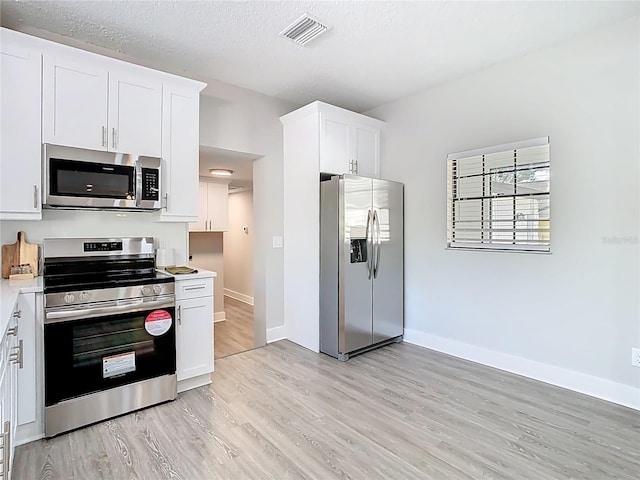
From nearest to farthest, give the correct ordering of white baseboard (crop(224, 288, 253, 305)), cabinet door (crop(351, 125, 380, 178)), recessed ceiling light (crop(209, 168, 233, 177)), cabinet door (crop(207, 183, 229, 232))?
cabinet door (crop(351, 125, 380, 178)) → recessed ceiling light (crop(209, 168, 233, 177)) → cabinet door (crop(207, 183, 229, 232)) → white baseboard (crop(224, 288, 253, 305))

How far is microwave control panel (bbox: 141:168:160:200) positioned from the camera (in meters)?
2.78

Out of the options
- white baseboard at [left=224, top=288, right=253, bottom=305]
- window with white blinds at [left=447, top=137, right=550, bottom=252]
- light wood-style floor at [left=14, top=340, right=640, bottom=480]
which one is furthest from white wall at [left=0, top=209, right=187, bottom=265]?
white baseboard at [left=224, top=288, right=253, bottom=305]

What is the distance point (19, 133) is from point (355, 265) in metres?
2.71

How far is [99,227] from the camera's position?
287 cm

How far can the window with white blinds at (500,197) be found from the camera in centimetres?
301

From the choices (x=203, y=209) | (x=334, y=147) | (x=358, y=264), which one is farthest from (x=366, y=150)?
(x=203, y=209)

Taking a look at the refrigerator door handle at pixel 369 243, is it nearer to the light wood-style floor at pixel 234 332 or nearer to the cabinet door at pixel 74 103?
the light wood-style floor at pixel 234 332

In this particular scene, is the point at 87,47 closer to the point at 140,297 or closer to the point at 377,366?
the point at 140,297

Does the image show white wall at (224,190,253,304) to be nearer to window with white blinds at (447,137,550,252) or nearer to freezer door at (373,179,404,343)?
freezer door at (373,179,404,343)

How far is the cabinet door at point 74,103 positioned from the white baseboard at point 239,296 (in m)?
4.42

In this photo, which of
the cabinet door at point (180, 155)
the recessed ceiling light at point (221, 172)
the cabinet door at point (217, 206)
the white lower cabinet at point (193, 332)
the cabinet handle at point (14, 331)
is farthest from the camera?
the cabinet door at point (217, 206)

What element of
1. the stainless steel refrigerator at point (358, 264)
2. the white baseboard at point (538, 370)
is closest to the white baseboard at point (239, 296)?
the stainless steel refrigerator at point (358, 264)

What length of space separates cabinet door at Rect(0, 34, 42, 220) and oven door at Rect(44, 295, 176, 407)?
0.74 metres

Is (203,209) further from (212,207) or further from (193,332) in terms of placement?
(193,332)
